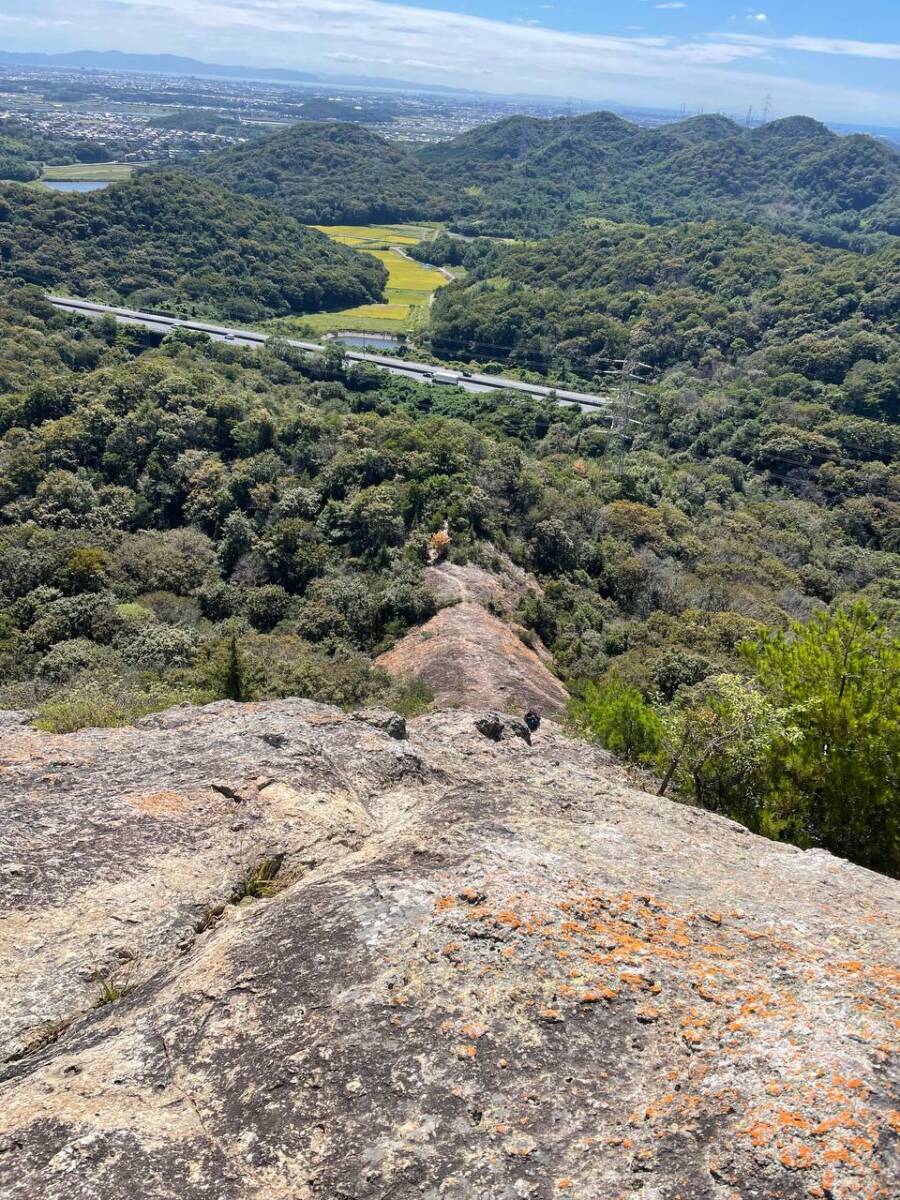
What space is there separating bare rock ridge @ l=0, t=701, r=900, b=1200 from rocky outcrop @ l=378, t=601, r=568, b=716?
20296mm

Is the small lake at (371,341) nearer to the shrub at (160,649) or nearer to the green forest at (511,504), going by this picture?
the green forest at (511,504)

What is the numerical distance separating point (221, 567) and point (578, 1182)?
47.2 meters

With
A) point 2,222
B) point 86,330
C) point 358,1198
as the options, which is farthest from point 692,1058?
point 2,222

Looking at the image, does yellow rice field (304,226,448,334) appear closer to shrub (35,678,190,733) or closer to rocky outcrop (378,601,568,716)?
rocky outcrop (378,601,568,716)

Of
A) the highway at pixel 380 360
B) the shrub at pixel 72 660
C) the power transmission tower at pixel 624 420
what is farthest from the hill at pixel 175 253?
the shrub at pixel 72 660

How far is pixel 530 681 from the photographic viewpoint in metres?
38.1

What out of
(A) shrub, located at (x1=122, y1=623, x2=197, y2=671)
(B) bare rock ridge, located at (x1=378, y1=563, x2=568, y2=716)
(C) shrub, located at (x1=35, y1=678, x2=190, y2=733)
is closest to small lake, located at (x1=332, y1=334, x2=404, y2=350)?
(B) bare rock ridge, located at (x1=378, y1=563, x2=568, y2=716)

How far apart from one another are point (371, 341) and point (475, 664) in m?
114

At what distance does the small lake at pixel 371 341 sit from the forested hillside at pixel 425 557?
132 feet

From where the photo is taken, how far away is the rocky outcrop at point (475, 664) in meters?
34.6

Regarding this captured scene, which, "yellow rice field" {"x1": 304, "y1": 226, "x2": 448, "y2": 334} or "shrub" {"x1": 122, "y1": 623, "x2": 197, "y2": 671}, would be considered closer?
"shrub" {"x1": 122, "y1": 623, "x2": 197, "y2": 671}

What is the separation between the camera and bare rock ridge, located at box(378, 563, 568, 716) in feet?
115

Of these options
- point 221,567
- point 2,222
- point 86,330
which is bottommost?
point 221,567

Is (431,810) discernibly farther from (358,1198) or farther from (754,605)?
(754,605)
